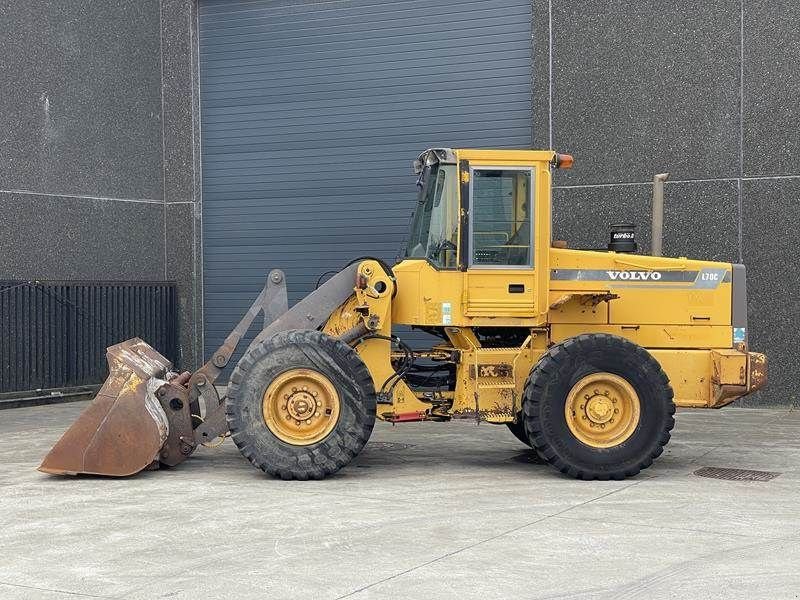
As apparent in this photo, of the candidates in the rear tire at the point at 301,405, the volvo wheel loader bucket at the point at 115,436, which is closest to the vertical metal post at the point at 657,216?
the rear tire at the point at 301,405

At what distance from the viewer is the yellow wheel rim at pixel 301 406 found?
10156mm

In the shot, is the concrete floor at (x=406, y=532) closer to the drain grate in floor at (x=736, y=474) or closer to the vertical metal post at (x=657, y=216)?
the drain grate in floor at (x=736, y=474)

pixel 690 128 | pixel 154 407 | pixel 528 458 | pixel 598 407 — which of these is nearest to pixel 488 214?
pixel 598 407

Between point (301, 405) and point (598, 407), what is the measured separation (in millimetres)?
2655

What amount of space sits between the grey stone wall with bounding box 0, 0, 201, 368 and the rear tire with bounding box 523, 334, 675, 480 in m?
10.7

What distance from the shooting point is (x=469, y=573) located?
22.1 feet

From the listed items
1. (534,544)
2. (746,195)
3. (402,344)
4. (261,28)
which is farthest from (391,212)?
(534,544)

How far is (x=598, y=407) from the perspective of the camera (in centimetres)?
1020

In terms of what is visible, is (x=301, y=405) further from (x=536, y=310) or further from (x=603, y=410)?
(x=603, y=410)

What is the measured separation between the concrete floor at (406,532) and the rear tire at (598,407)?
245mm

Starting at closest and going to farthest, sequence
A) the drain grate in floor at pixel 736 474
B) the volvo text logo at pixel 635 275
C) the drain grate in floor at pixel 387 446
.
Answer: the drain grate in floor at pixel 736 474 < the volvo text logo at pixel 635 275 < the drain grate in floor at pixel 387 446

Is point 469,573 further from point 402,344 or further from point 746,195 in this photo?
point 746,195

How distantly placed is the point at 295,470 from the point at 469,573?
11.7ft

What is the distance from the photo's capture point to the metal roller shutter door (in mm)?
18016
